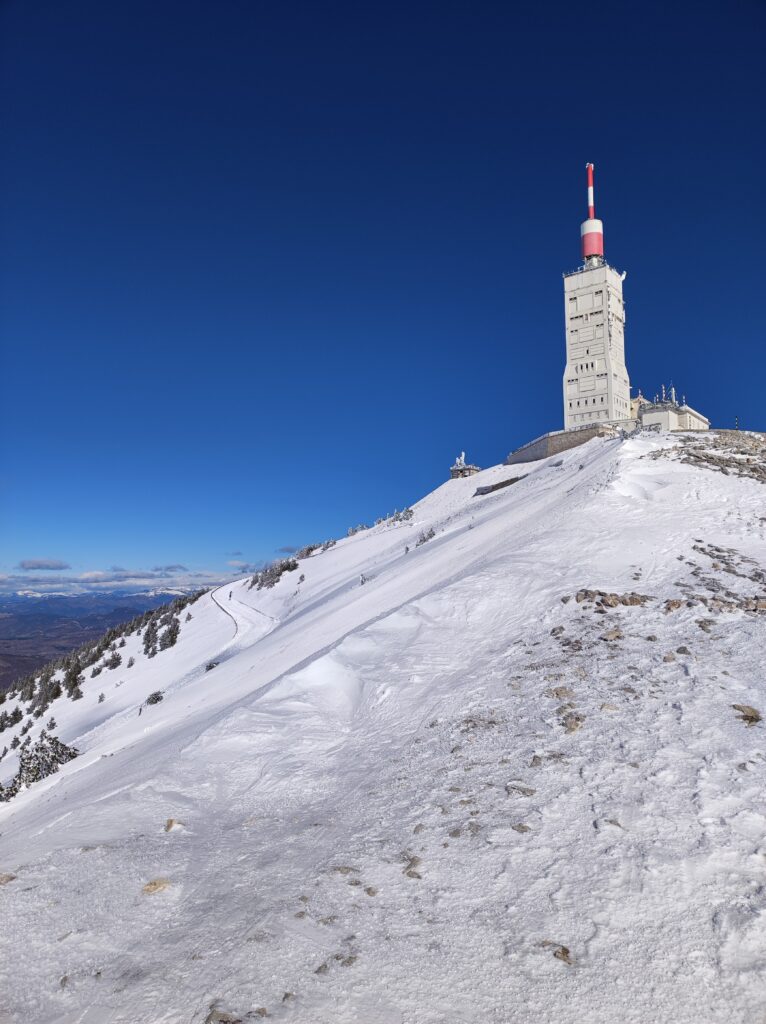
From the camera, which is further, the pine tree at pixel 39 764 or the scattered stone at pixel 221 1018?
the pine tree at pixel 39 764

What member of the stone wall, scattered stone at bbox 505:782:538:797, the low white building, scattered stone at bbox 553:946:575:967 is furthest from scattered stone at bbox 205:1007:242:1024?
the low white building

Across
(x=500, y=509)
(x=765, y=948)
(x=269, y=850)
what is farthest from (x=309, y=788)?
(x=500, y=509)

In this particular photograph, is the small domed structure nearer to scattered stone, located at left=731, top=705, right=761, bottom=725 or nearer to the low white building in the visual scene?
the low white building

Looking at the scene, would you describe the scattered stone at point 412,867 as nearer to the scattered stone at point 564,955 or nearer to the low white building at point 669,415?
the scattered stone at point 564,955

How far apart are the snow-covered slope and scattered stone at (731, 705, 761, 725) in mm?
50

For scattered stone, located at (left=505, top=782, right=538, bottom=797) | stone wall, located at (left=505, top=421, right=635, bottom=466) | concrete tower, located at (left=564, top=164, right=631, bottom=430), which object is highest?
concrete tower, located at (left=564, top=164, right=631, bottom=430)

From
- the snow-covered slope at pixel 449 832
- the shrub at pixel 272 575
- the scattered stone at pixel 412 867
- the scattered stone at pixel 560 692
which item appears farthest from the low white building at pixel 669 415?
the scattered stone at pixel 412 867

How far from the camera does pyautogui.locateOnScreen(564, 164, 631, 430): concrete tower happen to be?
58.8 m

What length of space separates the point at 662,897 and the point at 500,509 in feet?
71.6

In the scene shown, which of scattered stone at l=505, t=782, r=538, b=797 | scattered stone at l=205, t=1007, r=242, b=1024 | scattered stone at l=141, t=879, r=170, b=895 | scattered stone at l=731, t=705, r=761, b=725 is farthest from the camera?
scattered stone at l=731, t=705, r=761, b=725

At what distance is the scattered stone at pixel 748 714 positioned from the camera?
21.8 ft

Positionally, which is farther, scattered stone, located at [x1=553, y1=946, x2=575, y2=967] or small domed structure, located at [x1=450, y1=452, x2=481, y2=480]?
small domed structure, located at [x1=450, y1=452, x2=481, y2=480]

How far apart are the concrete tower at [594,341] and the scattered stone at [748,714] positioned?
54.2 meters

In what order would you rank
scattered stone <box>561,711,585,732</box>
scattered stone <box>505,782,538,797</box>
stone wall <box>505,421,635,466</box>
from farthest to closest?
stone wall <box>505,421,635,466</box> → scattered stone <box>561,711,585,732</box> → scattered stone <box>505,782,538,797</box>
